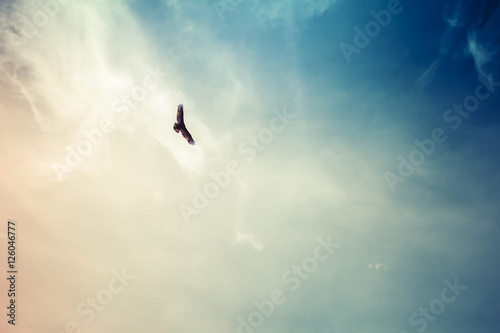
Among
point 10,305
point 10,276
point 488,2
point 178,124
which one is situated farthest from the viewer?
point 10,305

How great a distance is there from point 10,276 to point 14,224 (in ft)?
15.1

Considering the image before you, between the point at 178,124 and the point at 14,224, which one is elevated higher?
the point at 14,224

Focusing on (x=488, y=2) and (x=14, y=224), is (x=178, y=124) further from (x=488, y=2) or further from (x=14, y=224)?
(x=488, y=2)

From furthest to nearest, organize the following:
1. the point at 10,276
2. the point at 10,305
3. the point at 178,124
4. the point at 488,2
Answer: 1. the point at 10,305
2. the point at 10,276
3. the point at 488,2
4. the point at 178,124

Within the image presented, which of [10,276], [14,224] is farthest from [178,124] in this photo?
[10,276]

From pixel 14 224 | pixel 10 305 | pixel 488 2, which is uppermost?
pixel 14 224

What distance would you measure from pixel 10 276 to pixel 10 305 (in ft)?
15.4

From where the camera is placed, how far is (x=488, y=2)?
17.0 metres

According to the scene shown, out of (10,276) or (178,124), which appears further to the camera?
(10,276)

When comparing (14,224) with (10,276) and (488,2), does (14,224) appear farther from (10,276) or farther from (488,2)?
(488,2)

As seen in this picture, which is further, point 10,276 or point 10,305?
point 10,305

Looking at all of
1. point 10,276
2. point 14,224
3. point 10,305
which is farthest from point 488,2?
point 10,305

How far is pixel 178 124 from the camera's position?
1354 cm

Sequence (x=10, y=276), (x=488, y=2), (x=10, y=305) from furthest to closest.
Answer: (x=10, y=305), (x=10, y=276), (x=488, y=2)
